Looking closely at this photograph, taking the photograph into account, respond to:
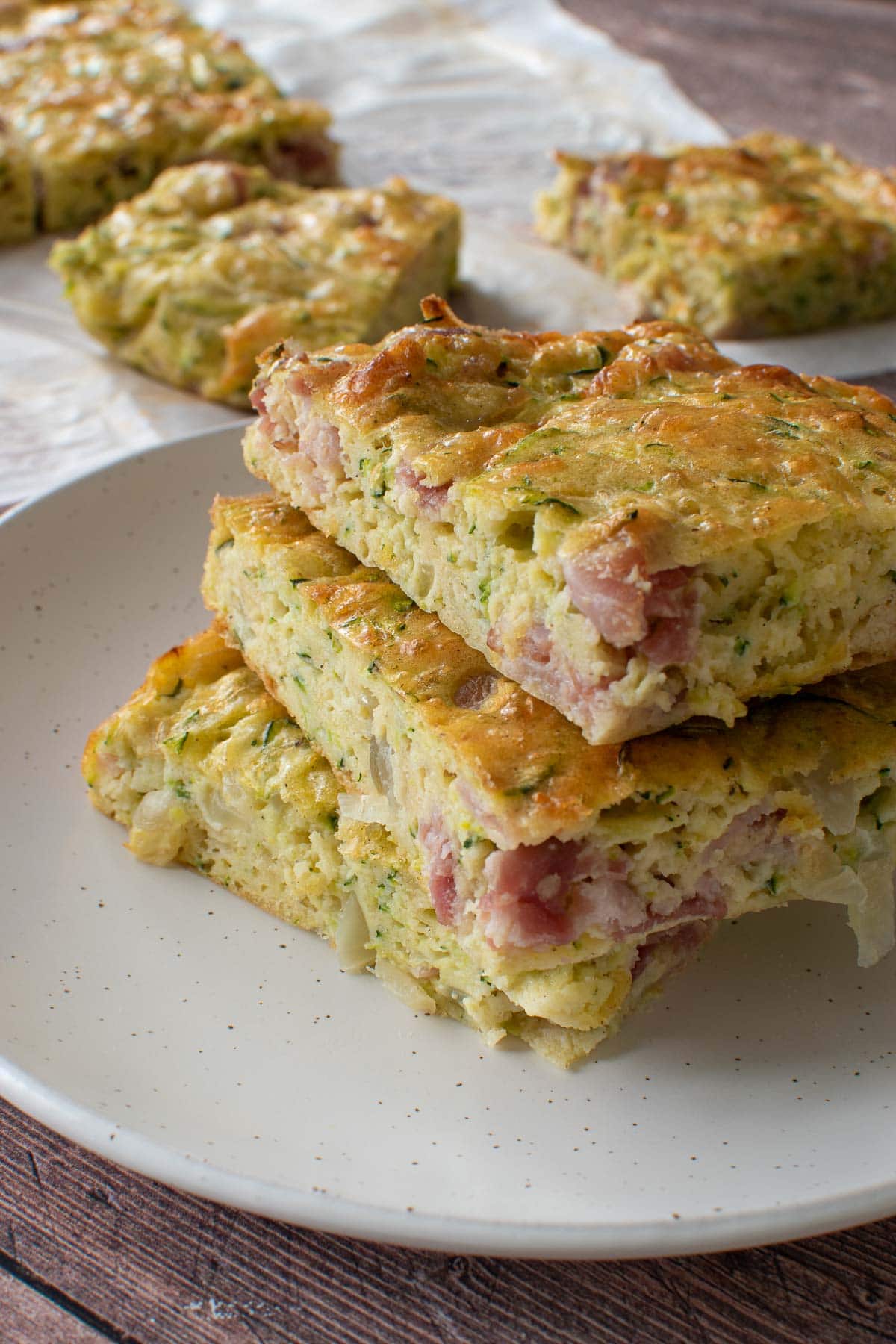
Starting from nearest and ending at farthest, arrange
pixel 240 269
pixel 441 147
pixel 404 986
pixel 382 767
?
pixel 404 986 < pixel 382 767 < pixel 240 269 < pixel 441 147

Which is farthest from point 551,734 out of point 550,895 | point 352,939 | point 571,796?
point 352,939

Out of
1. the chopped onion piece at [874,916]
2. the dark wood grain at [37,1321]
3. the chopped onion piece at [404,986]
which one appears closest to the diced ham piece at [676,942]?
the chopped onion piece at [874,916]

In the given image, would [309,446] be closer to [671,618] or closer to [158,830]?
[158,830]

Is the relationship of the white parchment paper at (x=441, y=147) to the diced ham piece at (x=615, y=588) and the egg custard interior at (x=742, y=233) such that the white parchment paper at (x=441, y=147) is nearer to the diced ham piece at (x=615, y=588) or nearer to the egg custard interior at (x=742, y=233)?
the egg custard interior at (x=742, y=233)

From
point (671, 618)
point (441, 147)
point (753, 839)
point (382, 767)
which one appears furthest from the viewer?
point (441, 147)

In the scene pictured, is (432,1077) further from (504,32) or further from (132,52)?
(504,32)

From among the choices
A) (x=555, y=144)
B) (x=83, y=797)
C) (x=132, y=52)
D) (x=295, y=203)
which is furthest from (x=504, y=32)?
(x=83, y=797)

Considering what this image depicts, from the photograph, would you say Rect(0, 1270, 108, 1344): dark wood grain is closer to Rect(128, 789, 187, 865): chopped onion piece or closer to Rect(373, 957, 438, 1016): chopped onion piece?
Rect(373, 957, 438, 1016): chopped onion piece
